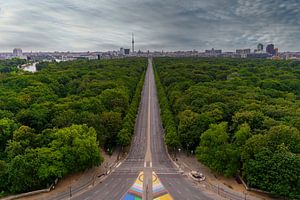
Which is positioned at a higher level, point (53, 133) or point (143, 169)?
point (53, 133)

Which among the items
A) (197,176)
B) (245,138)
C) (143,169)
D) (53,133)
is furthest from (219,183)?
(53,133)

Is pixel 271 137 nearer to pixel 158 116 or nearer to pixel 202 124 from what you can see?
pixel 202 124

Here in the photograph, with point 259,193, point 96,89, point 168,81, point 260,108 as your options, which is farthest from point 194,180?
point 168,81

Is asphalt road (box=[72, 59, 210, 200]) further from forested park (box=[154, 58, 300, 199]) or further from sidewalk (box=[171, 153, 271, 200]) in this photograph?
forested park (box=[154, 58, 300, 199])

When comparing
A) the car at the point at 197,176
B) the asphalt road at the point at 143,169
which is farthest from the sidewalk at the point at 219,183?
the asphalt road at the point at 143,169

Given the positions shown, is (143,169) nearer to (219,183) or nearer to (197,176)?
(197,176)

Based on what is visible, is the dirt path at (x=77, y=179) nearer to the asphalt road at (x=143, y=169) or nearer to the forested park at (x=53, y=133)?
the forested park at (x=53, y=133)
